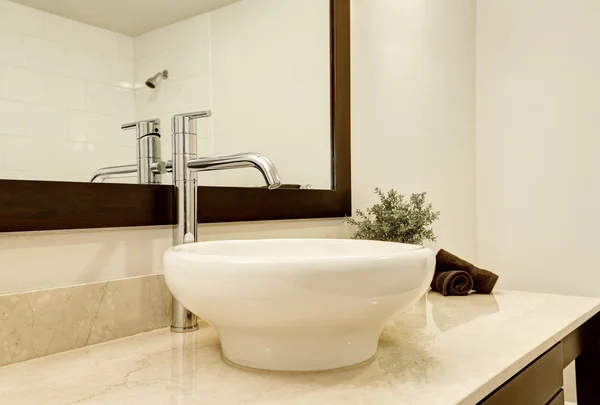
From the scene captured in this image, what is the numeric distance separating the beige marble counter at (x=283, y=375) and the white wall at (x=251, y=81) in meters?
Result: 0.43

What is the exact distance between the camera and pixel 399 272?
641 millimetres

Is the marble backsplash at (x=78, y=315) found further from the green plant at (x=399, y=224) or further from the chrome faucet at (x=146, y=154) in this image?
the green plant at (x=399, y=224)

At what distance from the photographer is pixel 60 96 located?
2.73 ft

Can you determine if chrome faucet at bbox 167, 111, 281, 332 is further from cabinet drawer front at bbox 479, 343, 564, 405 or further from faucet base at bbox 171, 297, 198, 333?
cabinet drawer front at bbox 479, 343, 564, 405

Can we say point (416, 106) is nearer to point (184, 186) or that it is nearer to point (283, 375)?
point (184, 186)

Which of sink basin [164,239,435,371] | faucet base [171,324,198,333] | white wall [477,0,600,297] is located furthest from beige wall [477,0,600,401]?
faucet base [171,324,198,333]

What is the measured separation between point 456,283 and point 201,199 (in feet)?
2.21

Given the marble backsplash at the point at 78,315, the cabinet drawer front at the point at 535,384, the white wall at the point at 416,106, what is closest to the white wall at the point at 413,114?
the white wall at the point at 416,106

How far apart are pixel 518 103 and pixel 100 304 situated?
1.52 metres

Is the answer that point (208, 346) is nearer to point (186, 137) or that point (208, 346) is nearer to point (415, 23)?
point (186, 137)

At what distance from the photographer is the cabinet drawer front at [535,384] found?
706mm

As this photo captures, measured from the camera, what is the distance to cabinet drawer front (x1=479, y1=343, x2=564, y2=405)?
706 millimetres

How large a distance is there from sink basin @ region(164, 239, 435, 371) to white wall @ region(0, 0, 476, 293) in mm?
332

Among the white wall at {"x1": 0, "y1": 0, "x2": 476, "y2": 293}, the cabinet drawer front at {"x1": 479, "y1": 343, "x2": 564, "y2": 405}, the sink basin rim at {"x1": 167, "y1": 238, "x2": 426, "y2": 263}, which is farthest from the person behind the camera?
the white wall at {"x1": 0, "y1": 0, "x2": 476, "y2": 293}
